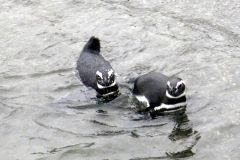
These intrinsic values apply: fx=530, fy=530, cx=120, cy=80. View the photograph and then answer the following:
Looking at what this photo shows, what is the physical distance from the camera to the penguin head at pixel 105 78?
27.4 ft

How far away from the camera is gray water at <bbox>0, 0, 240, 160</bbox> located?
7094mm

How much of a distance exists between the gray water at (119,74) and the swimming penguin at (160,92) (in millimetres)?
184

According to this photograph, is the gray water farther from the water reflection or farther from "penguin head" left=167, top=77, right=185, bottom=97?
"penguin head" left=167, top=77, right=185, bottom=97

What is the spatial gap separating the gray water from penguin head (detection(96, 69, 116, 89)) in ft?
0.90

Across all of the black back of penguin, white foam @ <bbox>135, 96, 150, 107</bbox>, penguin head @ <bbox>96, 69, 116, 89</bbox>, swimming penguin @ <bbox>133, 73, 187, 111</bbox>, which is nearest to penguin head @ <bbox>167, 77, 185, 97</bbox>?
swimming penguin @ <bbox>133, 73, 187, 111</bbox>

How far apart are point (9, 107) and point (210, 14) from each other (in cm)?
498

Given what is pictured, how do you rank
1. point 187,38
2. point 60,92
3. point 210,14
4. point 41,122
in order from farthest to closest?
point 210,14, point 187,38, point 60,92, point 41,122

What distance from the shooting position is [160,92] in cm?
802

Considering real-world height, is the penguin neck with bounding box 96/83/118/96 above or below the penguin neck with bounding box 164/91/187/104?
below

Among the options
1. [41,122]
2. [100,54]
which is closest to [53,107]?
[41,122]

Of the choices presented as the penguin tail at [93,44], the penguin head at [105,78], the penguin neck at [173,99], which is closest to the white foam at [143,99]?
the penguin neck at [173,99]

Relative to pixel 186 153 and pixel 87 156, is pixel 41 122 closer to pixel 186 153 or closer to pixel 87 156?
pixel 87 156

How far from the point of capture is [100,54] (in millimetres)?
9570

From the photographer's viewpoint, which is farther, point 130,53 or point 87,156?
point 130,53
